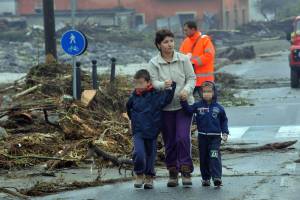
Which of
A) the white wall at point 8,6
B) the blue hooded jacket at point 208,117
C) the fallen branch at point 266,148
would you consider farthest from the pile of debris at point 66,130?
the white wall at point 8,6

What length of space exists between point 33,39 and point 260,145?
55258 millimetres

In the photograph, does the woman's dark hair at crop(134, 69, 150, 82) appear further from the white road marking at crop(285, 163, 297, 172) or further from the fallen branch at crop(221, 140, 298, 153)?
the fallen branch at crop(221, 140, 298, 153)

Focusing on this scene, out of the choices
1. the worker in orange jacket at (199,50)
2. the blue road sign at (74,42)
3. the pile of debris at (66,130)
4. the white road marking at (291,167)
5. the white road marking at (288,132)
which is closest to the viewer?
the white road marking at (291,167)

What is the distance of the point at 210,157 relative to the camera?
34.0ft

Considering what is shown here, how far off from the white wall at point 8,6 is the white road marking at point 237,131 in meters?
75.1

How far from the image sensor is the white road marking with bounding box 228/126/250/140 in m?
16.5

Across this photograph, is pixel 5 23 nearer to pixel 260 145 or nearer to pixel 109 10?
pixel 109 10

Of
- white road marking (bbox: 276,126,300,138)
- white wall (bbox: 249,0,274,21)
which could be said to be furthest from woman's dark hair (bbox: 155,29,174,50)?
white wall (bbox: 249,0,274,21)

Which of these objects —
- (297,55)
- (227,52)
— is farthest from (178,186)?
(227,52)

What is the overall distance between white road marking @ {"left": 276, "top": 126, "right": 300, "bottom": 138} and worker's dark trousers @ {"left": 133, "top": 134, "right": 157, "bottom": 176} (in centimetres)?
590

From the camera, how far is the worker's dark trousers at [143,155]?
1034cm

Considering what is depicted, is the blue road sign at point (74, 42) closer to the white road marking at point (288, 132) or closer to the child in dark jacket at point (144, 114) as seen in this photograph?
the white road marking at point (288, 132)

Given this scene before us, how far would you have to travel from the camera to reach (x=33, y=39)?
225ft

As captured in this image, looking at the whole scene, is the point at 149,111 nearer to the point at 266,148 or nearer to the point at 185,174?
the point at 185,174
